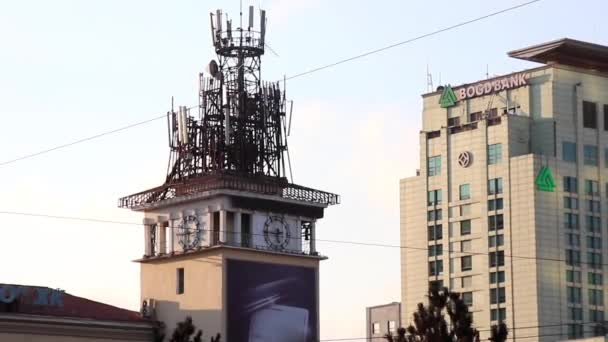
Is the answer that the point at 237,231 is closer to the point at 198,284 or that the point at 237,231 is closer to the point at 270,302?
the point at 198,284

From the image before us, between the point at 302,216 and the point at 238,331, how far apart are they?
29.9 feet

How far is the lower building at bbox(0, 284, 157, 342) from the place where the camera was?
101375 millimetres

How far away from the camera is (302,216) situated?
112m

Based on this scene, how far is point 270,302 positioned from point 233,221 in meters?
5.61

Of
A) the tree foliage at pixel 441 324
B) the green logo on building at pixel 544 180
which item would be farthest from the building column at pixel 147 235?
the green logo on building at pixel 544 180

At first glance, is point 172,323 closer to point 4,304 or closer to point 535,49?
point 4,304

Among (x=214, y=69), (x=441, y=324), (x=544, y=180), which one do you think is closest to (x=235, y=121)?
(x=214, y=69)

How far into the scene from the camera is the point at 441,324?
66.6 m

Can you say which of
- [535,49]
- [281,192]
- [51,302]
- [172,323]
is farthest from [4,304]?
[535,49]

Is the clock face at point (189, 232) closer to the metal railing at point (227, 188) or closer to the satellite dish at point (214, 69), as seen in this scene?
the metal railing at point (227, 188)

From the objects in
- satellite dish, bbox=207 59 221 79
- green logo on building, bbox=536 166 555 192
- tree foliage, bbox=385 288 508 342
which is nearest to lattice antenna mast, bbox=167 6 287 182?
satellite dish, bbox=207 59 221 79

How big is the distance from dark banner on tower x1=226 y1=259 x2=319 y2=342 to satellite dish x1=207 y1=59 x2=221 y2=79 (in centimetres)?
1280

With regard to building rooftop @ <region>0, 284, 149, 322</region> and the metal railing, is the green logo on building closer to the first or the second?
the metal railing

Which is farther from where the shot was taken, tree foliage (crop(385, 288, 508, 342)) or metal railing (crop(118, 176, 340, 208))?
metal railing (crop(118, 176, 340, 208))
